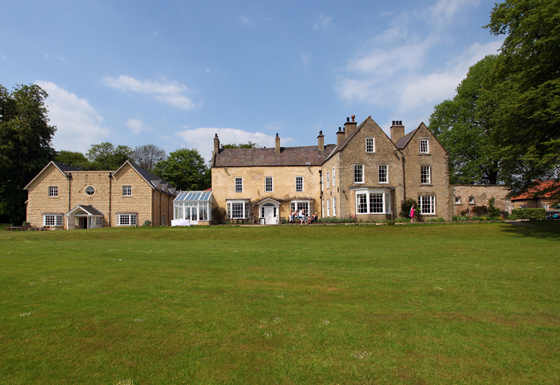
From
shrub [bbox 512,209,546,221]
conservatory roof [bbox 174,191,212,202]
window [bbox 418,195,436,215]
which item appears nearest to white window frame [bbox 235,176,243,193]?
conservatory roof [bbox 174,191,212,202]

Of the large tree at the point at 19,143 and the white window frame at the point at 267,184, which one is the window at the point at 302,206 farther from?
the large tree at the point at 19,143

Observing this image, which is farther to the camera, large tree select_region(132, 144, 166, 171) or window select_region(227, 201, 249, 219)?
large tree select_region(132, 144, 166, 171)

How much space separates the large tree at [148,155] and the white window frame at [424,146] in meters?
62.5

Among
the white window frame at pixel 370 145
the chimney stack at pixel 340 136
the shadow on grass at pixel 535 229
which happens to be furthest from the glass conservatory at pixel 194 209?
the shadow on grass at pixel 535 229

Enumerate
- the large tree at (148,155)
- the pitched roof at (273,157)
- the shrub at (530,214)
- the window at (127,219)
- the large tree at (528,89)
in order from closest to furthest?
the large tree at (528,89) < the shrub at (530,214) < the window at (127,219) < the pitched roof at (273,157) < the large tree at (148,155)

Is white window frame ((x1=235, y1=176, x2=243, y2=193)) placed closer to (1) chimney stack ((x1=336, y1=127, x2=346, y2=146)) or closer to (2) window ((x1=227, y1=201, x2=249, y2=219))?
(2) window ((x1=227, y1=201, x2=249, y2=219))

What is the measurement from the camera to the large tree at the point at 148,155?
79.4 metres

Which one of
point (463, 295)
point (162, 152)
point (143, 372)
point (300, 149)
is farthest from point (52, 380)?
point (162, 152)

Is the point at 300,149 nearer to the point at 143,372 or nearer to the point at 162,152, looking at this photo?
the point at 143,372

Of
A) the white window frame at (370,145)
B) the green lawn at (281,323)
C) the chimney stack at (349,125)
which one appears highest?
the chimney stack at (349,125)

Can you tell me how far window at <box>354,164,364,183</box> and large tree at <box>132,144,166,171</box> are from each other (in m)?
59.2

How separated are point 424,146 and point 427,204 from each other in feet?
19.5

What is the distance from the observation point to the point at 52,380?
4.14 meters

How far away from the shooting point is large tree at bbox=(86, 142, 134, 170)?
68.4m
